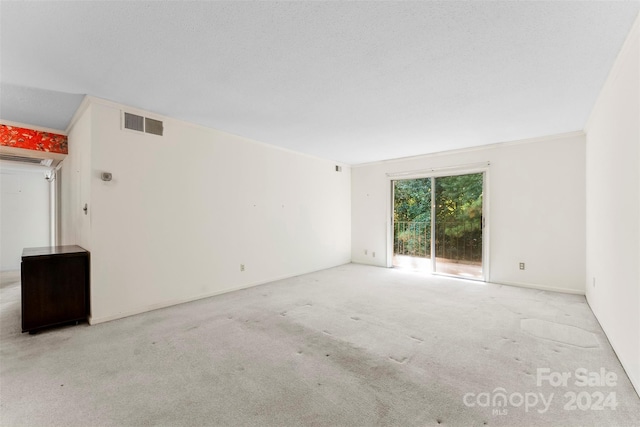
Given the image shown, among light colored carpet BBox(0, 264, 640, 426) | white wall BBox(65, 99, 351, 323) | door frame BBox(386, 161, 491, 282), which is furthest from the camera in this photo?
door frame BBox(386, 161, 491, 282)

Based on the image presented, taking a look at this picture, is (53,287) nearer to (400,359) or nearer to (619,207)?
(400,359)

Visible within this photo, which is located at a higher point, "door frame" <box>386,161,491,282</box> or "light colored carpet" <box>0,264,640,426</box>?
"door frame" <box>386,161,491,282</box>

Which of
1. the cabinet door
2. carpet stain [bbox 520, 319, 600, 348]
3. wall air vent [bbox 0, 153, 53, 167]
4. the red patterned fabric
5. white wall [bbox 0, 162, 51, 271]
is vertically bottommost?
carpet stain [bbox 520, 319, 600, 348]

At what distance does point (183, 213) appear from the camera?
3.56 meters

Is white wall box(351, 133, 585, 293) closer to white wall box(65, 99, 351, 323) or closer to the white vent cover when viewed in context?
white wall box(65, 99, 351, 323)

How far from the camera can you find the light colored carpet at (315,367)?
1577mm

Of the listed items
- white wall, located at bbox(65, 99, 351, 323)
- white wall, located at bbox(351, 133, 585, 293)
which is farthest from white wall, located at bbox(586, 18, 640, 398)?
white wall, located at bbox(65, 99, 351, 323)

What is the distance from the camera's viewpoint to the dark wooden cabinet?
262 cm

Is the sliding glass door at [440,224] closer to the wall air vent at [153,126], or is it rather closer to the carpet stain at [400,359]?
the carpet stain at [400,359]

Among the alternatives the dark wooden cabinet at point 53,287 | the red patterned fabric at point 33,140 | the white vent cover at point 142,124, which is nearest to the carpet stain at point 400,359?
the dark wooden cabinet at point 53,287

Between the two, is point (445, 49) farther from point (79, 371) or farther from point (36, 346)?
point (36, 346)

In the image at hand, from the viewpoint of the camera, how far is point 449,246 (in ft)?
17.1

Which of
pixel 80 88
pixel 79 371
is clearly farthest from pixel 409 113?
pixel 79 371

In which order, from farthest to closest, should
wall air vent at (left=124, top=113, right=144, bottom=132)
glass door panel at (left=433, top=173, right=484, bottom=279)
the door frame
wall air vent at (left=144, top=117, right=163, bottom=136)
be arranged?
1. glass door panel at (left=433, top=173, right=484, bottom=279)
2. the door frame
3. wall air vent at (left=144, top=117, right=163, bottom=136)
4. wall air vent at (left=124, top=113, right=144, bottom=132)
